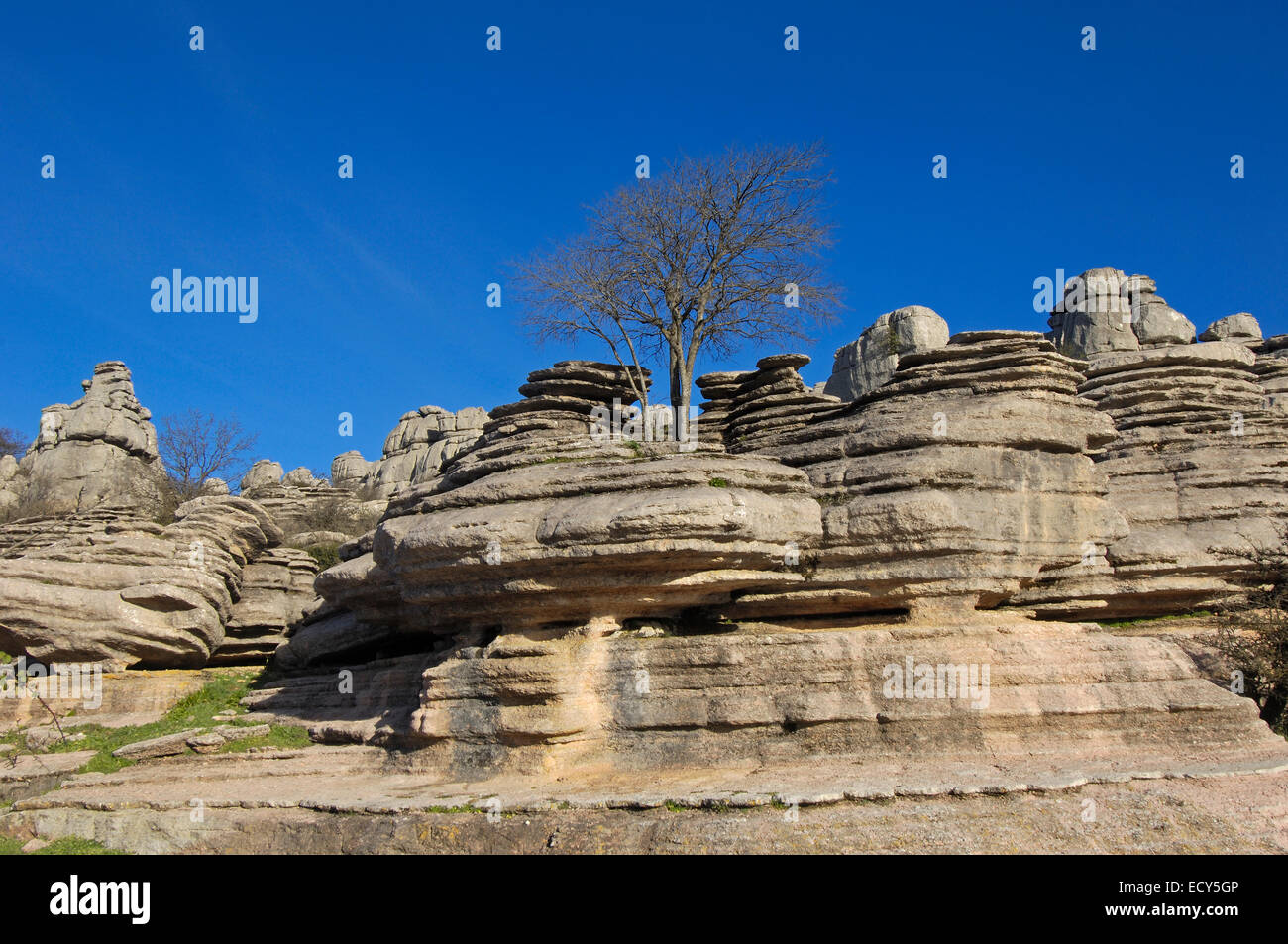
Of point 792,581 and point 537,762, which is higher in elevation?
point 792,581

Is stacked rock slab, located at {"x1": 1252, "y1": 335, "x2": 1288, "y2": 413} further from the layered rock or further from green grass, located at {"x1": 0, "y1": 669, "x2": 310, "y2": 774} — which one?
green grass, located at {"x1": 0, "y1": 669, "x2": 310, "y2": 774}

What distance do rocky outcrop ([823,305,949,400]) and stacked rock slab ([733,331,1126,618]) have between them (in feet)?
46.8

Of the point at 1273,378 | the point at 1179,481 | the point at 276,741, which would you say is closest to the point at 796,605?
the point at 1179,481

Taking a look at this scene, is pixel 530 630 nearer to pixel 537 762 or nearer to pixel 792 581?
pixel 537 762

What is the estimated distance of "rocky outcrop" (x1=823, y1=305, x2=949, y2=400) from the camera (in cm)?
2917

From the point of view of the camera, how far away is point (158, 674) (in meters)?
19.1

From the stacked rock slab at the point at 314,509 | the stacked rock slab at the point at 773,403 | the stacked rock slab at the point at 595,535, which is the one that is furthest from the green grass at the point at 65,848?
the stacked rock slab at the point at 314,509

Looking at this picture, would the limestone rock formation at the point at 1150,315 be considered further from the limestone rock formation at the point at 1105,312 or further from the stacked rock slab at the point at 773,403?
the stacked rock slab at the point at 773,403

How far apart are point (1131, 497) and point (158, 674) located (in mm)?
20507

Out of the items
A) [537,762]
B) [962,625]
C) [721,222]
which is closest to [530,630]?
[537,762]

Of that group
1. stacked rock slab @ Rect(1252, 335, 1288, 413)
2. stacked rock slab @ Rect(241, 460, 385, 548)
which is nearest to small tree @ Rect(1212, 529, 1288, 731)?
stacked rock slab @ Rect(1252, 335, 1288, 413)

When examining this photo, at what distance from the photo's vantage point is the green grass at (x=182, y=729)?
15.2m

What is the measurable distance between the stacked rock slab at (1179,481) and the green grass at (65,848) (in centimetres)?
1456
